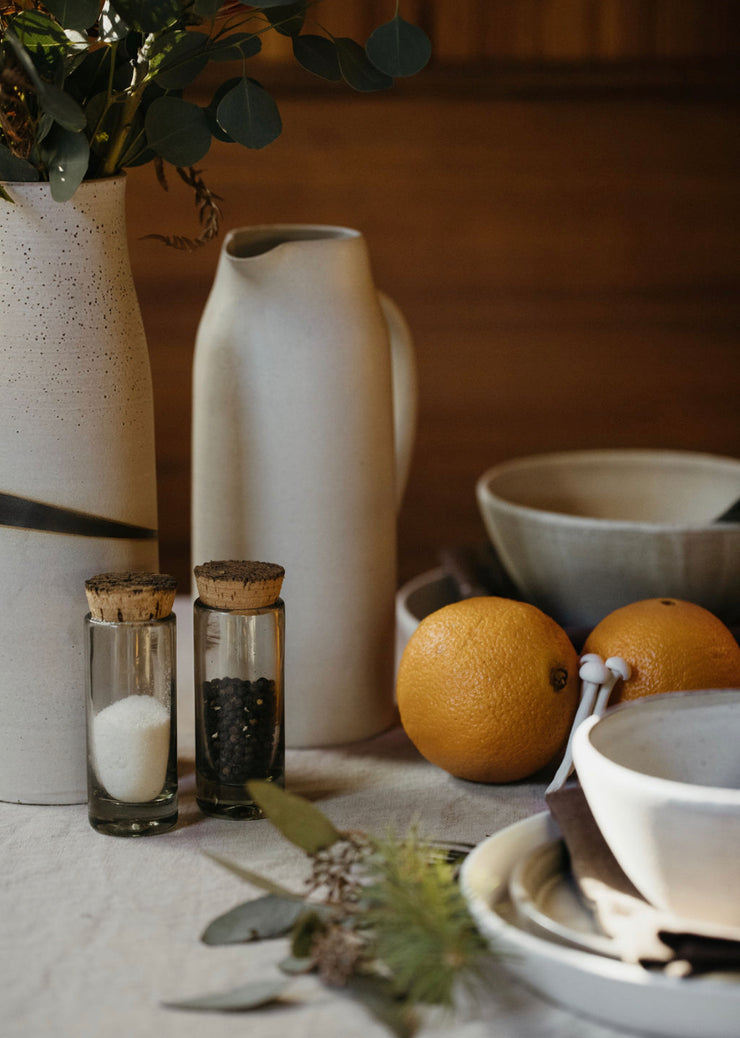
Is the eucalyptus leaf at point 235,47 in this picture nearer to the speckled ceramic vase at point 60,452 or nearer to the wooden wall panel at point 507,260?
the speckled ceramic vase at point 60,452

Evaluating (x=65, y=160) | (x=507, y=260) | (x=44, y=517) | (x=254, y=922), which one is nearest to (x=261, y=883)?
(x=254, y=922)

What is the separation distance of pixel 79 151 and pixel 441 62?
61cm

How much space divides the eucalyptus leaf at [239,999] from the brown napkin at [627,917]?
0.42 feet

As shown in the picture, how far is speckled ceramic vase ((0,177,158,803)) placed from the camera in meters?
0.59

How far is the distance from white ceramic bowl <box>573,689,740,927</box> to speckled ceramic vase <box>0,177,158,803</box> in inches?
11.0

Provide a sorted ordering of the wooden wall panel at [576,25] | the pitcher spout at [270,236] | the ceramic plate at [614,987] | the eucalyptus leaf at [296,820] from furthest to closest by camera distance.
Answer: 1. the wooden wall panel at [576,25]
2. the pitcher spout at [270,236]
3. the eucalyptus leaf at [296,820]
4. the ceramic plate at [614,987]

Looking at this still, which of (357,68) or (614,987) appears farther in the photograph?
(357,68)

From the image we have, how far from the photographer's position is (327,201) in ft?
3.67

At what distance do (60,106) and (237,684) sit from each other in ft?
0.95

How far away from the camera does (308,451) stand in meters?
0.68

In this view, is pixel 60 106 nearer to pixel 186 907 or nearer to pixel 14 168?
pixel 14 168

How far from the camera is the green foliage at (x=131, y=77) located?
0.55 m

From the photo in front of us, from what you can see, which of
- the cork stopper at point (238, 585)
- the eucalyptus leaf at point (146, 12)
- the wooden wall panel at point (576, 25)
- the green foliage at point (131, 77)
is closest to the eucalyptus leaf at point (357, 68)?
the green foliage at point (131, 77)

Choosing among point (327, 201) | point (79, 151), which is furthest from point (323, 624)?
point (327, 201)
